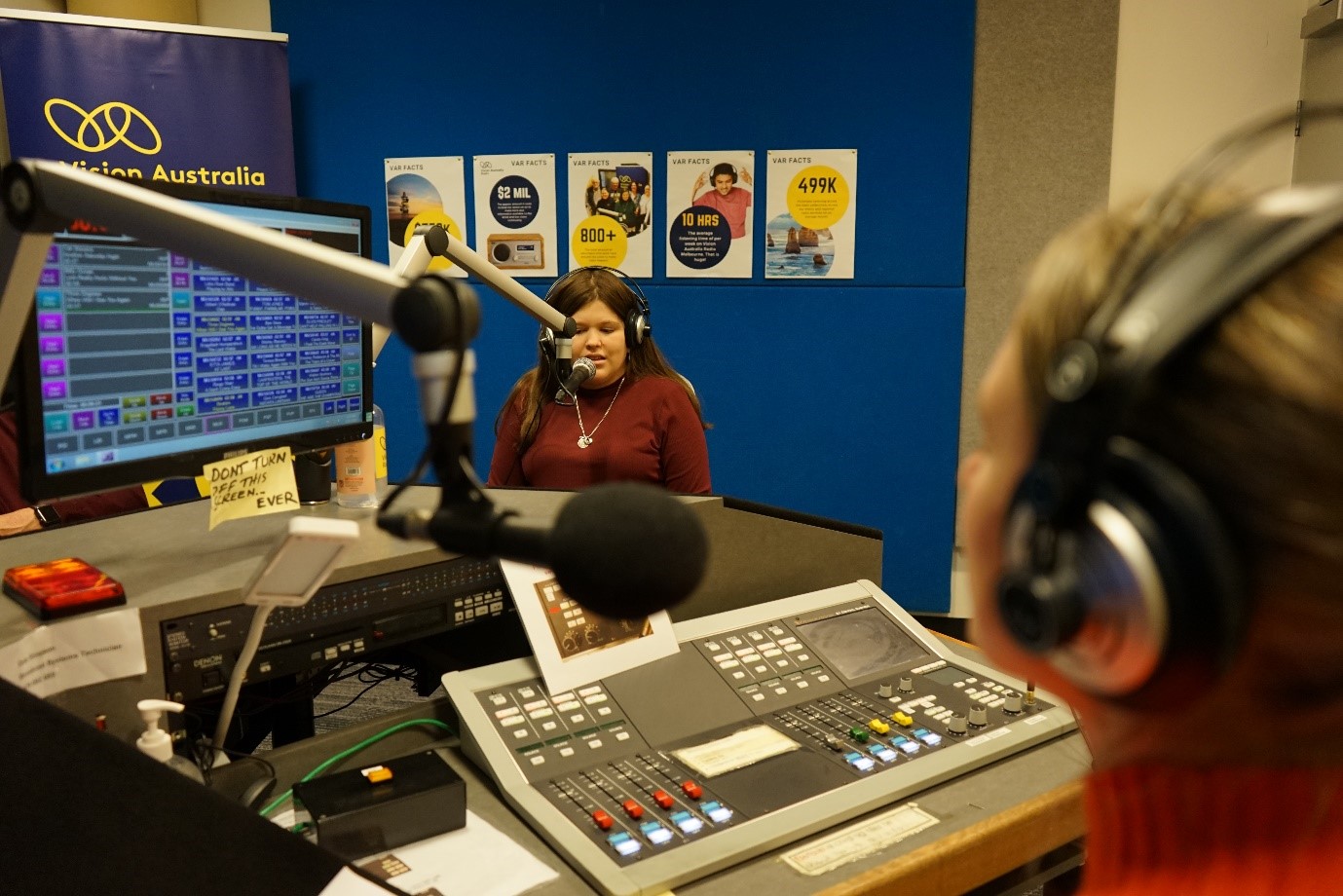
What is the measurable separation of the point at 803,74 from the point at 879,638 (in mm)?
2242

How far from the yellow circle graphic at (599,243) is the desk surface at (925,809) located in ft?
7.44

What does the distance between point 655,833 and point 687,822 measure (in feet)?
0.11

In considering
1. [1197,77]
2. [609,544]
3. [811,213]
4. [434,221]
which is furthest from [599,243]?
[609,544]

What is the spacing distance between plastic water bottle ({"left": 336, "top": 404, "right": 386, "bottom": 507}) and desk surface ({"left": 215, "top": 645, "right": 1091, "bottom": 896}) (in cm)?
27

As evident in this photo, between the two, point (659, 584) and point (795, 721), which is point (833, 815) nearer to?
point (795, 721)

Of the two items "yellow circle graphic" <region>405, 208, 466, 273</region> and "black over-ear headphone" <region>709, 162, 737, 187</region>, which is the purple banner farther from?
"black over-ear headphone" <region>709, 162, 737, 187</region>

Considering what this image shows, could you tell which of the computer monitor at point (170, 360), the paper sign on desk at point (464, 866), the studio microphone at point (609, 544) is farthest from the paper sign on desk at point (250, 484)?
the studio microphone at point (609, 544)

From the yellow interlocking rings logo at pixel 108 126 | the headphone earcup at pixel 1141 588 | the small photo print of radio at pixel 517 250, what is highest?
the yellow interlocking rings logo at pixel 108 126

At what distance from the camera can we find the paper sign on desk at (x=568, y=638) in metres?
1.12

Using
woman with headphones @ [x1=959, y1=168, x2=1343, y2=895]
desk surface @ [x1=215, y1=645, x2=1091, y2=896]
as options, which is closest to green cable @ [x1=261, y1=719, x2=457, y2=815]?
desk surface @ [x1=215, y1=645, x2=1091, y2=896]

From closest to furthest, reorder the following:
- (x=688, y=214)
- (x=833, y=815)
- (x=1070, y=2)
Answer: (x=833, y=815), (x=1070, y=2), (x=688, y=214)

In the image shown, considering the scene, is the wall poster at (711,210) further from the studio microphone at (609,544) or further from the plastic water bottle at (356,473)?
the studio microphone at (609,544)

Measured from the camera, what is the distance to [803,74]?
306 cm

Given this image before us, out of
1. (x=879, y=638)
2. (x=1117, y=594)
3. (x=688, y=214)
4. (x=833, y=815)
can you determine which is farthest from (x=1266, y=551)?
(x=688, y=214)
